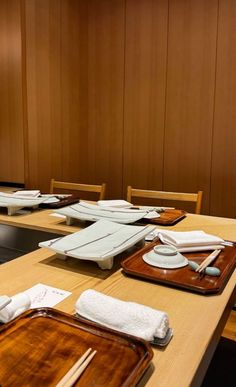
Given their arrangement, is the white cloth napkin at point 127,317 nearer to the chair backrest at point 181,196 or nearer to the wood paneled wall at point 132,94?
the chair backrest at point 181,196

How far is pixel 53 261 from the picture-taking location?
3.72 ft

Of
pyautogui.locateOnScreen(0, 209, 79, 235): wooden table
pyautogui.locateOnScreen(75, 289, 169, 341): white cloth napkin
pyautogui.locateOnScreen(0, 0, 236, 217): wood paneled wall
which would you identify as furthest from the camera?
pyautogui.locateOnScreen(0, 0, 236, 217): wood paneled wall

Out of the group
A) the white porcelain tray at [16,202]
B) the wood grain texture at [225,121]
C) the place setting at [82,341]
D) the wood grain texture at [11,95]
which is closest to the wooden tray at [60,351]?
the place setting at [82,341]

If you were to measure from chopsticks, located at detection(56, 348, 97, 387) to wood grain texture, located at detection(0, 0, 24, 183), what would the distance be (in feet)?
10.8

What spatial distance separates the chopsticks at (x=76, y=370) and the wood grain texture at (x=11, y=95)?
3.29 meters

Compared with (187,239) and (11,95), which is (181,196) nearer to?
(187,239)

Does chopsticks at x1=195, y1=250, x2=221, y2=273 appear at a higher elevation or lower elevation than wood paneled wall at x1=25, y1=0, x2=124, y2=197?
lower

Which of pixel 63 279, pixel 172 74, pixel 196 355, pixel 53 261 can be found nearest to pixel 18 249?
pixel 53 261

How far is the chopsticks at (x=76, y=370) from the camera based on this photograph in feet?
1.74

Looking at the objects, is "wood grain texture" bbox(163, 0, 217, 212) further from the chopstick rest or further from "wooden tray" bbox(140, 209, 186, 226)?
the chopstick rest

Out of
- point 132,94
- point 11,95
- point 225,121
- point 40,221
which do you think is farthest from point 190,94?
point 40,221

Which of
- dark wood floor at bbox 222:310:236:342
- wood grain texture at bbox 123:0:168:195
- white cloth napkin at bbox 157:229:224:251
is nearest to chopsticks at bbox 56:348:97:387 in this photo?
white cloth napkin at bbox 157:229:224:251

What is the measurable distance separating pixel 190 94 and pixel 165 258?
2.57 metres

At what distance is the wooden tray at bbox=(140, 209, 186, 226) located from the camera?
5.25 ft
